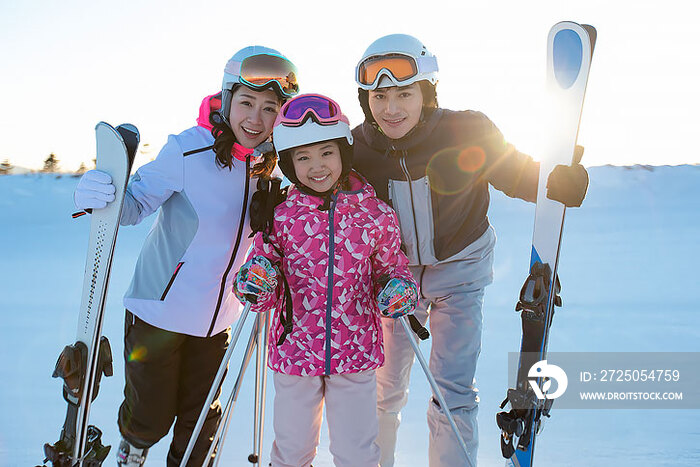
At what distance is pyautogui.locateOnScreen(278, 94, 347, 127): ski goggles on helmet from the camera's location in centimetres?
228

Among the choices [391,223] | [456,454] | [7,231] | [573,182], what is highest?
[573,182]

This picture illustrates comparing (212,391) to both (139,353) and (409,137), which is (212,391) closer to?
(139,353)

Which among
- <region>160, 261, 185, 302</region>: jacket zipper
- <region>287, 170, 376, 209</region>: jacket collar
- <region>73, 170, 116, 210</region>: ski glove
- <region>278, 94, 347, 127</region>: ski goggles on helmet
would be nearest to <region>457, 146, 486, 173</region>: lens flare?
<region>287, 170, 376, 209</region>: jacket collar

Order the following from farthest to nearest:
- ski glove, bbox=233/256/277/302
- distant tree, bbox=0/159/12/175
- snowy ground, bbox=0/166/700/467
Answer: distant tree, bbox=0/159/12/175, snowy ground, bbox=0/166/700/467, ski glove, bbox=233/256/277/302

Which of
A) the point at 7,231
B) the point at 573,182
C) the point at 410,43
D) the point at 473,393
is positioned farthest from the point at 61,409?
the point at 7,231

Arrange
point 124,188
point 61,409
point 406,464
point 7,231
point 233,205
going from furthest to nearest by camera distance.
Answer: point 7,231 → point 61,409 → point 406,464 → point 233,205 → point 124,188

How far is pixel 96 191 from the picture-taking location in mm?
2219

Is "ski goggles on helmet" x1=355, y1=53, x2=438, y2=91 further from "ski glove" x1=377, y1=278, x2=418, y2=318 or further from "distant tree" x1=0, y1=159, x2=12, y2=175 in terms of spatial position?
"distant tree" x1=0, y1=159, x2=12, y2=175

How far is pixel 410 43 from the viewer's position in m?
2.54

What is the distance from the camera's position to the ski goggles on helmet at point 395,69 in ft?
8.03

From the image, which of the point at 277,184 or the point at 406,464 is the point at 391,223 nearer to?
the point at 277,184

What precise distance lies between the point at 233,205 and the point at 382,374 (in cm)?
112

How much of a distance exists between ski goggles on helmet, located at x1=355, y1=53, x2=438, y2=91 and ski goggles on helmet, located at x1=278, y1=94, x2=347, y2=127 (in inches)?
9.3

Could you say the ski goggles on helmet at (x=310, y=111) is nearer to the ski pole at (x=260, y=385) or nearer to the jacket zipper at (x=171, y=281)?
the jacket zipper at (x=171, y=281)
